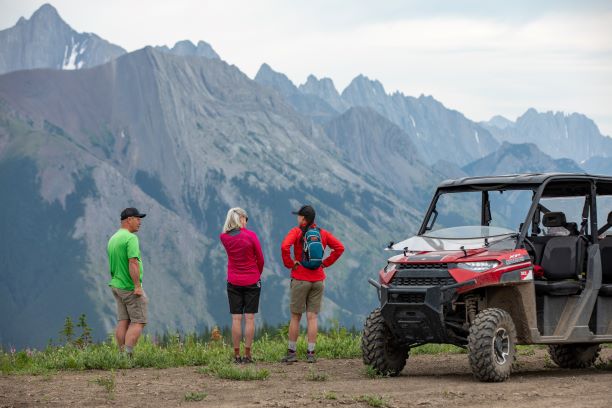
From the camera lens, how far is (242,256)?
13336 millimetres

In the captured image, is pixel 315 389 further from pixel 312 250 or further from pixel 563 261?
pixel 563 261

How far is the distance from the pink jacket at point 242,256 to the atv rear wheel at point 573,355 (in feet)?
13.6

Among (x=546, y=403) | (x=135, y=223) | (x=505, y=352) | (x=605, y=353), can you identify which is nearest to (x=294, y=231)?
(x=135, y=223)

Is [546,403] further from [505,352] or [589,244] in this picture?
[589,244]

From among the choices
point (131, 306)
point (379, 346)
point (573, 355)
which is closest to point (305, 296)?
point (379, 346)

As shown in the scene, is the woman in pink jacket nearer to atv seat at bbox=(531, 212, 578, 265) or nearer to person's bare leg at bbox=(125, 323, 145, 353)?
person's bare leg at bbox=(125, 323, 145, 353)

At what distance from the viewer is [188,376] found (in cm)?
1191

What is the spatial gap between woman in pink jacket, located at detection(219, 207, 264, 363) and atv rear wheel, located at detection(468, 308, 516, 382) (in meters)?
3.41

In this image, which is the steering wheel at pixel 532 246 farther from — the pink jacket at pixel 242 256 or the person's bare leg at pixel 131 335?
the person's bare leg at pixel 131 335

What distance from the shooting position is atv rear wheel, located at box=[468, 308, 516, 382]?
10.9 m

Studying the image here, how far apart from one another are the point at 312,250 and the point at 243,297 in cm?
116

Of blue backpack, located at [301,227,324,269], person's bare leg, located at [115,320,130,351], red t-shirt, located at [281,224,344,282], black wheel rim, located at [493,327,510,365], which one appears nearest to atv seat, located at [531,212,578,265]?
black wheel rim, located at [493,327,510,365]

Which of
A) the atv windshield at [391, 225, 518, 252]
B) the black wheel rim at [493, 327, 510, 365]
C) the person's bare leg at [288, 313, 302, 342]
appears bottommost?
the black wheel rim at [493, 327, 510, 365]

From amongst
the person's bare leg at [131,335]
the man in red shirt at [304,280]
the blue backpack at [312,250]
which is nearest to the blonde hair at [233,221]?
the man in red shirt at [304,280]
